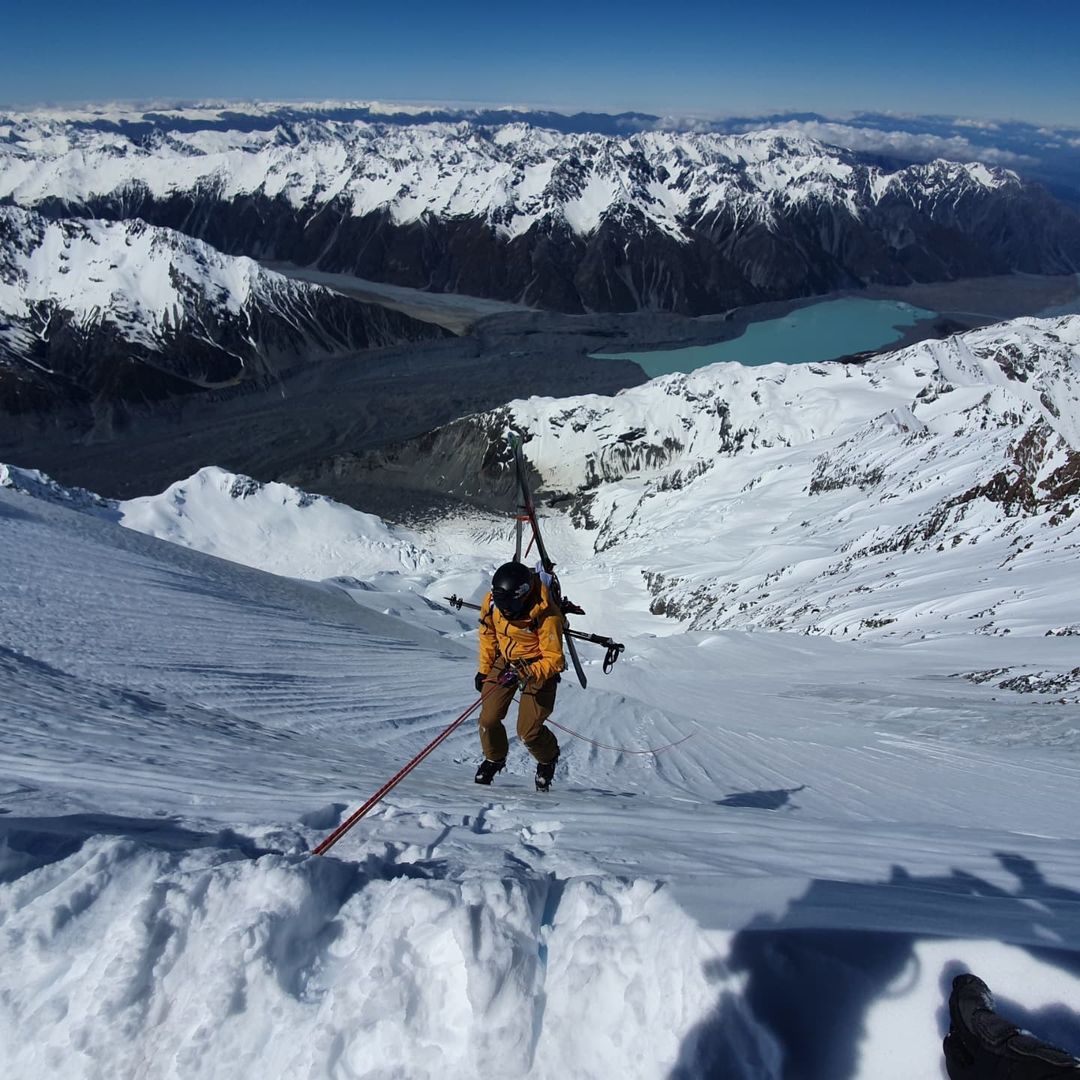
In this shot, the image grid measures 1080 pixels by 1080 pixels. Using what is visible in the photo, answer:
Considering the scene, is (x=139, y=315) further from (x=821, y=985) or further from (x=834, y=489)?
(x=821, y=985)

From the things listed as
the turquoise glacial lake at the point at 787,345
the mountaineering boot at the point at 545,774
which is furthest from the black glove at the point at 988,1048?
the turquoise glacial lake at the point at 787,345

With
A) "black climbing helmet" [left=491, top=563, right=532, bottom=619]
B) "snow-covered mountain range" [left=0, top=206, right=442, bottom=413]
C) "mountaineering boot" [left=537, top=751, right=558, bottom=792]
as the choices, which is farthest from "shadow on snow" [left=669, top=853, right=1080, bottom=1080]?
"snow-covered mountain range" [left=0, top=206, right=442, bottom=413]

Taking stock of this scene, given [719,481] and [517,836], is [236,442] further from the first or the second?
[517,836]

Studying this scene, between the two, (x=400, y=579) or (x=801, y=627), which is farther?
(x=400, y=579)

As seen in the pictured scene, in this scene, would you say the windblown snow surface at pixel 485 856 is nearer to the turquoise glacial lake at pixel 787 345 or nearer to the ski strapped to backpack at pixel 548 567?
the ski strapped to backpack at pixel 548 567

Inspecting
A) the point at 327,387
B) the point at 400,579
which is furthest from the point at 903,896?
the point at 327,387
